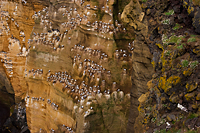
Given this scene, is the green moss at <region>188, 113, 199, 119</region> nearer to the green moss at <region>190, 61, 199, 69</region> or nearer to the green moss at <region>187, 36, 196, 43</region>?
the green moss at <region>190, 61, 199, 69</region>

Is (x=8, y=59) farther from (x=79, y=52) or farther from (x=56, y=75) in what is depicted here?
(x=79, y=52)

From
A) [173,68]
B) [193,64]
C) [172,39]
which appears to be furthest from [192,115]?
[172,39]

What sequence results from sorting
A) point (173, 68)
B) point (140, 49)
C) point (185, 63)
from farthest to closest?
point (140, 49), point (173, 68), point (185, 63)

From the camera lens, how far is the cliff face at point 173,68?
13.6 ft

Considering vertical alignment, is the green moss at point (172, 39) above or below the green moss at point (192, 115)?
above

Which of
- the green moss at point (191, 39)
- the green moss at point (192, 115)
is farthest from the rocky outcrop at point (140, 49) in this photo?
the green moss at point (192, 115)

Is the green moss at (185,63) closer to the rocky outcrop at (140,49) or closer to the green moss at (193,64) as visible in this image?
the green moss at (193,64)

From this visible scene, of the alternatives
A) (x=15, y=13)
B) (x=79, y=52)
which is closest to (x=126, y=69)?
Result: (x=79, y=52)

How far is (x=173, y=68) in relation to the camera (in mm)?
4785

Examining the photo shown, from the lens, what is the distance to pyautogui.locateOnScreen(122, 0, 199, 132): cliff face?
4139mm

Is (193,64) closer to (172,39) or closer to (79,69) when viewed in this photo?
(172,39)

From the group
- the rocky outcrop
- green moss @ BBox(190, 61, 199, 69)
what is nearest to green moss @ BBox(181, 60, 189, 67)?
green moss @ BBox(190, 61, 199, 69)

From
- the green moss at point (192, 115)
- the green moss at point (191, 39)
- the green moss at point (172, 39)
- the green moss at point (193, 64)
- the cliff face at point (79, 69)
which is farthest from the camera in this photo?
the cliff face at point (79, 69)

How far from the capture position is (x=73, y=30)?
507 inches
